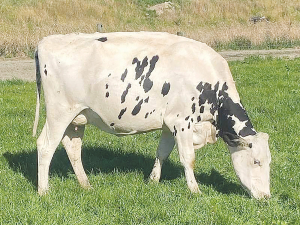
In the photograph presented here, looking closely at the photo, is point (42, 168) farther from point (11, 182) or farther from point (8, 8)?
point (8, 8)

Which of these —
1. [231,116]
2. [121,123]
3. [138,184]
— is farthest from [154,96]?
[138,184]

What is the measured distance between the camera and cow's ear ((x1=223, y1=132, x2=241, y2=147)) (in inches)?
251

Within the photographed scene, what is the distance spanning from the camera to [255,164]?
6.25 meters

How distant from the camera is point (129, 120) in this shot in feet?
21.5

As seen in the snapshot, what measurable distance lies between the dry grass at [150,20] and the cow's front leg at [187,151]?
1756cm

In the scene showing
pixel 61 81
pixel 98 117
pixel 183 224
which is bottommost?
pixel 183 224

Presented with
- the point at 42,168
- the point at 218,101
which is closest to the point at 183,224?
the point at 218,101

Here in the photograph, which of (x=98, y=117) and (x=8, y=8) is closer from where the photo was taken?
(x=98, y=117)

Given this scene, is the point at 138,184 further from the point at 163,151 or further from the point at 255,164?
the point at 255,164

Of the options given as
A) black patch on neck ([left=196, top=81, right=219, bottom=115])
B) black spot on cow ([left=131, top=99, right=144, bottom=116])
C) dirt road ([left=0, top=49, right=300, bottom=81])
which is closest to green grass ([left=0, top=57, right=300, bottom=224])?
black spot on cow ([left=131, top=99, right=144, bottom=116])

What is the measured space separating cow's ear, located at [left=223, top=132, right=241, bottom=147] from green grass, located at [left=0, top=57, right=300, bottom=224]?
2.09ft

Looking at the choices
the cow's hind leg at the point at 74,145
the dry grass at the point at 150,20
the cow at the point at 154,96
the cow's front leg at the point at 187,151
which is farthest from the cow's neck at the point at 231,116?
the dry grass at the point at 150,20

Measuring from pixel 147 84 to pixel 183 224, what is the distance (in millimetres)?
1835

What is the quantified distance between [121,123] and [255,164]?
176cm
